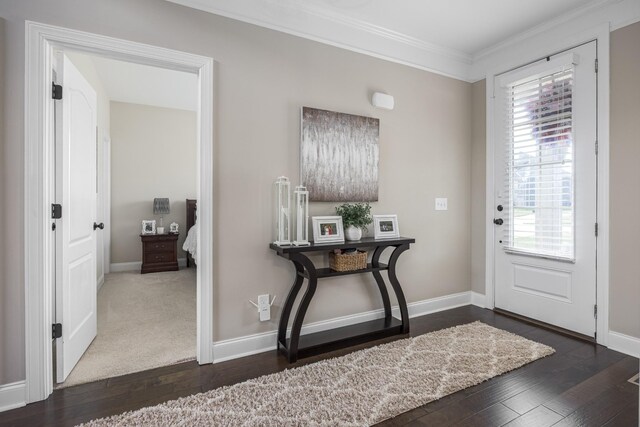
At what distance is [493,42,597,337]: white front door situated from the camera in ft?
9.41

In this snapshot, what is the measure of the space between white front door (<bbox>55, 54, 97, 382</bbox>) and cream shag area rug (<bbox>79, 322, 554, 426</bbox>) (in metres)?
0.79

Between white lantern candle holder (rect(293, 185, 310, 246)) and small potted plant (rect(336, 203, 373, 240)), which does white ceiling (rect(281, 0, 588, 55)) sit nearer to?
white lantern candle holder (rect(293, 185, 310, 246))

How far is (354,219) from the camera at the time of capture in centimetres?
286

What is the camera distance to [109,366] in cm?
241

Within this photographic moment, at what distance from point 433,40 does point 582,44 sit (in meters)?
1.22

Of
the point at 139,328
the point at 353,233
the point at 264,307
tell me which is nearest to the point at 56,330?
the point at 139,328

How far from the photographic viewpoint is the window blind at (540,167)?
9.81 ft

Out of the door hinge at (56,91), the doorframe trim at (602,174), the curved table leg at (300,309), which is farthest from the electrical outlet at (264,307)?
the doorframe trim at (602,174)

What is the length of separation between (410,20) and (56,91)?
2.72m

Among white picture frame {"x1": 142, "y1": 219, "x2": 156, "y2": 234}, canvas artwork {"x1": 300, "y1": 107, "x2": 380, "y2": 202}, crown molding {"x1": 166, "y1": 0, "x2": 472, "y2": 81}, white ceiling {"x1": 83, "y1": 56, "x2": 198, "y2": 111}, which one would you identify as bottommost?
white picture frame {"x1": 142, "y1": 219, "x2": 156, "y2": 234}

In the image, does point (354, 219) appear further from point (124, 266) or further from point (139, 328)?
point (124, 266)

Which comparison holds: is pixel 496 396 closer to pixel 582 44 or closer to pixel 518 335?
pixel 518 335

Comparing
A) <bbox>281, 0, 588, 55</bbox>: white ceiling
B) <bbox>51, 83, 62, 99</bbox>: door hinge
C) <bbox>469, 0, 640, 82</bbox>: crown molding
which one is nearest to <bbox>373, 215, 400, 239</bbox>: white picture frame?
<bbox>281, 0, 588, 55</bbox>: white ceiling

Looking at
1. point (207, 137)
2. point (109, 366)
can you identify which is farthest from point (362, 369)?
point (207, 137)
